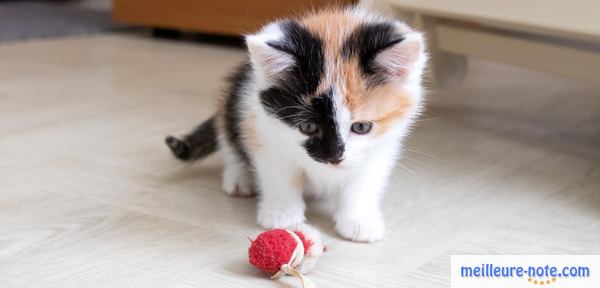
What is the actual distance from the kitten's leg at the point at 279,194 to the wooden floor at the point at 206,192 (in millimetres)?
52

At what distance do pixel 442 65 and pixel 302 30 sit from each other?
117 centimetres

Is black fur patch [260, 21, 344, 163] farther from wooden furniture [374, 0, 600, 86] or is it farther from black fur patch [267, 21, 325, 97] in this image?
wooden furniture [374, 0, 600, 86]

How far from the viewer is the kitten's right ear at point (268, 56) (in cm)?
121

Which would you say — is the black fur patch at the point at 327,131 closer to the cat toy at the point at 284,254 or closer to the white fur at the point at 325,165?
the white fur at the point at 325,165

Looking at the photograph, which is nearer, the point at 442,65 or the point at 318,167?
the point at 318,167

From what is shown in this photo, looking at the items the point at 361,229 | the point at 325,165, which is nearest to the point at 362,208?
the point at 361,229

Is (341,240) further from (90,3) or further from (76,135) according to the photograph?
(90,3)

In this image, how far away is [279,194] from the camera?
4.61 ft

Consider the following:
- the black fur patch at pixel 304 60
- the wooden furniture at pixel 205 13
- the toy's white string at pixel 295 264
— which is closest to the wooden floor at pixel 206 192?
the toy's white string at pixel 295 264

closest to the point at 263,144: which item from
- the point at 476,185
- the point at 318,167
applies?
the point at 318,167

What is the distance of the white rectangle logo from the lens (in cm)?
107

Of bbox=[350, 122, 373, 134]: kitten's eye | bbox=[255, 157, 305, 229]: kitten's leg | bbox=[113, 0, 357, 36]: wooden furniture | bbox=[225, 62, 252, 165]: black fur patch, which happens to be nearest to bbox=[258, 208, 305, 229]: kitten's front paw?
bbox=[255, 157, 305, 229]: kitten's leg

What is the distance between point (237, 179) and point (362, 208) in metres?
0.31

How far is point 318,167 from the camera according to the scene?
1.31 meters
